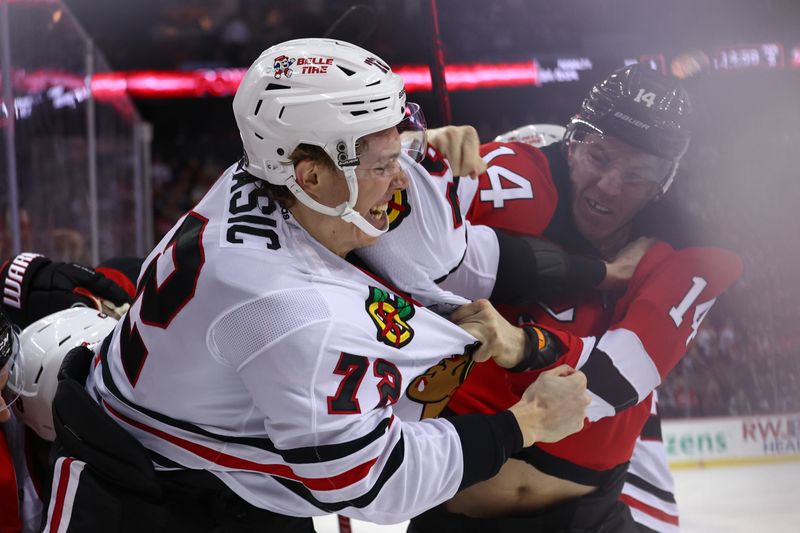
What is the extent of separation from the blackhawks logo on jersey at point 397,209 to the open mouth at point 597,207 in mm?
360

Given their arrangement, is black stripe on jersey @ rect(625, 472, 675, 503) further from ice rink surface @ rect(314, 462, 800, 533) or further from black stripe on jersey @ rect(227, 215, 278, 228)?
black stripe on jersey @ rect(227, 215, 278, 228)

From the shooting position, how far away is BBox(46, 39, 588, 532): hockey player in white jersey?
1092 millimetres

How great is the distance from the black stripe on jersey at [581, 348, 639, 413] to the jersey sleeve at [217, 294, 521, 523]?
36 cm

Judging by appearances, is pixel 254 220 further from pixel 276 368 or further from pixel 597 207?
pixel 597 207

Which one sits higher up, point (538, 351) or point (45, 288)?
point (45, 288)

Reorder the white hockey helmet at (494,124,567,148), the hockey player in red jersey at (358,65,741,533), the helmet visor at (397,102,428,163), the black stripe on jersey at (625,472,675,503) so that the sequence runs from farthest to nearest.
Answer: the black stripe on jersey at (625,472,675,503) < the white hockey helmet at (494,124,567,148) < the hockey player in red jersey at (358,65,741,533) < the helmet visor at (397,102,428,163)

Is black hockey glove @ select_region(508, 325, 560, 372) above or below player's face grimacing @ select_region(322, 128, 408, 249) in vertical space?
below

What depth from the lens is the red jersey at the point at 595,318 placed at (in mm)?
1489

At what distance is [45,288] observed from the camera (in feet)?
6.51

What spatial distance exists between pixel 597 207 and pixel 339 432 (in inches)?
25.9

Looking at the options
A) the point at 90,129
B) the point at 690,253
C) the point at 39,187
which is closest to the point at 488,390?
the point at 690,253

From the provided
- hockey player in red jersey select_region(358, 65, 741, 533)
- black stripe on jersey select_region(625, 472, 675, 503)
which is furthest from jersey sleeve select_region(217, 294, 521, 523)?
black stripe on jersey select_region(625, 472, 675, 503)

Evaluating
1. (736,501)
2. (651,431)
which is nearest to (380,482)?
(651,431)

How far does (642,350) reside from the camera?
1485 millimetres
